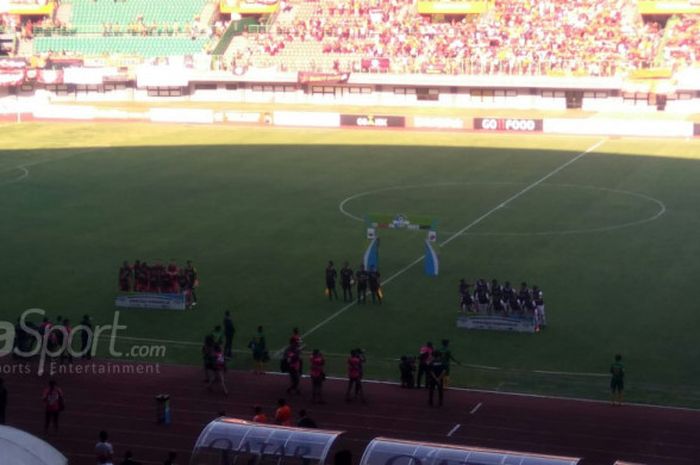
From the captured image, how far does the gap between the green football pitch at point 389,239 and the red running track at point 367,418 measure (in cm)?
152

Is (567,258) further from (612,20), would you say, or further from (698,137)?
(612,20)

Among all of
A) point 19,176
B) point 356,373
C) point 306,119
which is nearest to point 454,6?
point 306,119

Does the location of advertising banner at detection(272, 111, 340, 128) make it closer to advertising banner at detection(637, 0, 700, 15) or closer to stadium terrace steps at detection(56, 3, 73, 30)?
advertising banner at detection(637, 0, 700, 15)

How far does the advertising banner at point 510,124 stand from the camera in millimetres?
69938

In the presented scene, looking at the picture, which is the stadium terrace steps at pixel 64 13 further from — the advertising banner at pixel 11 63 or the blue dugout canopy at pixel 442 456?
the blue dugout canopy at pixel 442 456

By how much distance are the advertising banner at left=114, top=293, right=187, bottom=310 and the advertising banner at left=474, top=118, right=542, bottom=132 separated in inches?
1589

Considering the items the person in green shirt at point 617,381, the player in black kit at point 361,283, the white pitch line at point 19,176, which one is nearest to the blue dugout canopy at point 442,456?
the person in green shirt at point 617,381

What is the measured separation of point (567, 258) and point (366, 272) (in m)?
7.67

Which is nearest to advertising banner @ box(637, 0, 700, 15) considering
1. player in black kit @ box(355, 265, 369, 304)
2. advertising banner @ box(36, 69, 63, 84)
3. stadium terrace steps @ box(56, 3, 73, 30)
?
advertising banner @ box(36, 69, 63, 84)

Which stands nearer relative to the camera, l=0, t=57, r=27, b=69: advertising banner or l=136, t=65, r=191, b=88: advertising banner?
l=0, t=57, r=27, b=69: advertising banner

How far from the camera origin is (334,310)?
32969mm

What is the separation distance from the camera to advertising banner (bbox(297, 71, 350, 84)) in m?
82.7

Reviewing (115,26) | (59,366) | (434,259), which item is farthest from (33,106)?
(59,366)

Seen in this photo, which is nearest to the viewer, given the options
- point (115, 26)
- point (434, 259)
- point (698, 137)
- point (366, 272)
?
point (366, 272)
